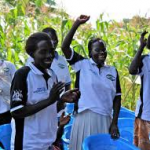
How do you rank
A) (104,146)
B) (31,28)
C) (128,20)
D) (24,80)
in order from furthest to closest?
(128,20), (31,28), (104,146), (24,80)

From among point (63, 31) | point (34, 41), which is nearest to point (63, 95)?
point (34, 41)

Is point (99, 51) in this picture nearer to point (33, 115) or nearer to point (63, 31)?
point (33, 115)

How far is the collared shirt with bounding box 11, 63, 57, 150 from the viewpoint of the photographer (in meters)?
1.59

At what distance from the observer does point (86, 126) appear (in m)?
2.25

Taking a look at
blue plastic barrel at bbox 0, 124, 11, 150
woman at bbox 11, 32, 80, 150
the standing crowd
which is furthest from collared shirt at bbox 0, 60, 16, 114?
woman at bbox 11, 32, 80, 150

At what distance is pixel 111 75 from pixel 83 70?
0.62 feet

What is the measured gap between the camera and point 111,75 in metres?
2.28

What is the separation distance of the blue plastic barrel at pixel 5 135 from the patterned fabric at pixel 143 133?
0.94 metres

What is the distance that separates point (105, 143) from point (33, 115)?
692 millimetres

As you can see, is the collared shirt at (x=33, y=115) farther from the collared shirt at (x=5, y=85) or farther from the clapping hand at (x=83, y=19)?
the collared shirt at (x=5, y=85)

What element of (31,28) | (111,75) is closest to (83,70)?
(111,75)

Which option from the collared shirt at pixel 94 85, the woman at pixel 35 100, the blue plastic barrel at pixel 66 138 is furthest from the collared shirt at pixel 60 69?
the woman at pixel 35 100

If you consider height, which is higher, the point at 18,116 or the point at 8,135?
the point at 18,116

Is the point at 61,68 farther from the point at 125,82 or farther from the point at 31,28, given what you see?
the point at 125,82
